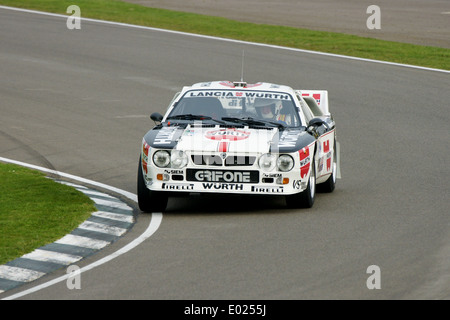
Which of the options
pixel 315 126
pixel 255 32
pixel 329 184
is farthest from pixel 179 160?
pixel 255 32

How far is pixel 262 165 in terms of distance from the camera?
1152 centimetres

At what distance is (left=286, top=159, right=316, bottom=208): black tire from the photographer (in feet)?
38.9

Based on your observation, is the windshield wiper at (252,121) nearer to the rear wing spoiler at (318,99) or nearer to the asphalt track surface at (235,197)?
the asphalt track surface at (235,197)

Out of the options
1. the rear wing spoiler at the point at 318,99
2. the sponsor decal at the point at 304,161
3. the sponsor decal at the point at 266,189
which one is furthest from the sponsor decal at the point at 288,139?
the rear wing spoiler at the point at 318,99

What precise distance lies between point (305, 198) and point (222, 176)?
43.4 inches

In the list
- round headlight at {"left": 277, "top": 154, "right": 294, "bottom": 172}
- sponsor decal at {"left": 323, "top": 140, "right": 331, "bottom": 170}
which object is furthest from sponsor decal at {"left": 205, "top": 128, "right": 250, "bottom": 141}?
sponsor decal at {"left": 323, "top": 140, "right": 331, "bottom": 170}

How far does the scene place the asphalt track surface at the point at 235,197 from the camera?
8.81m

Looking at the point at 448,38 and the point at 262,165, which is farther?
the point at 448,38

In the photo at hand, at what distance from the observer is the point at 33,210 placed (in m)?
12.0

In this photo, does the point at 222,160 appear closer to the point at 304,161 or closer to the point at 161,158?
the point at 161,158

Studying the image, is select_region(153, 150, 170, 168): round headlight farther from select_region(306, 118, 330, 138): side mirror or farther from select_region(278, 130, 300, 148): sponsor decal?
select_region(306, 118, 330, 138): side mirror

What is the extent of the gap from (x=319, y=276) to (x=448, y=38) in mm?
23445
